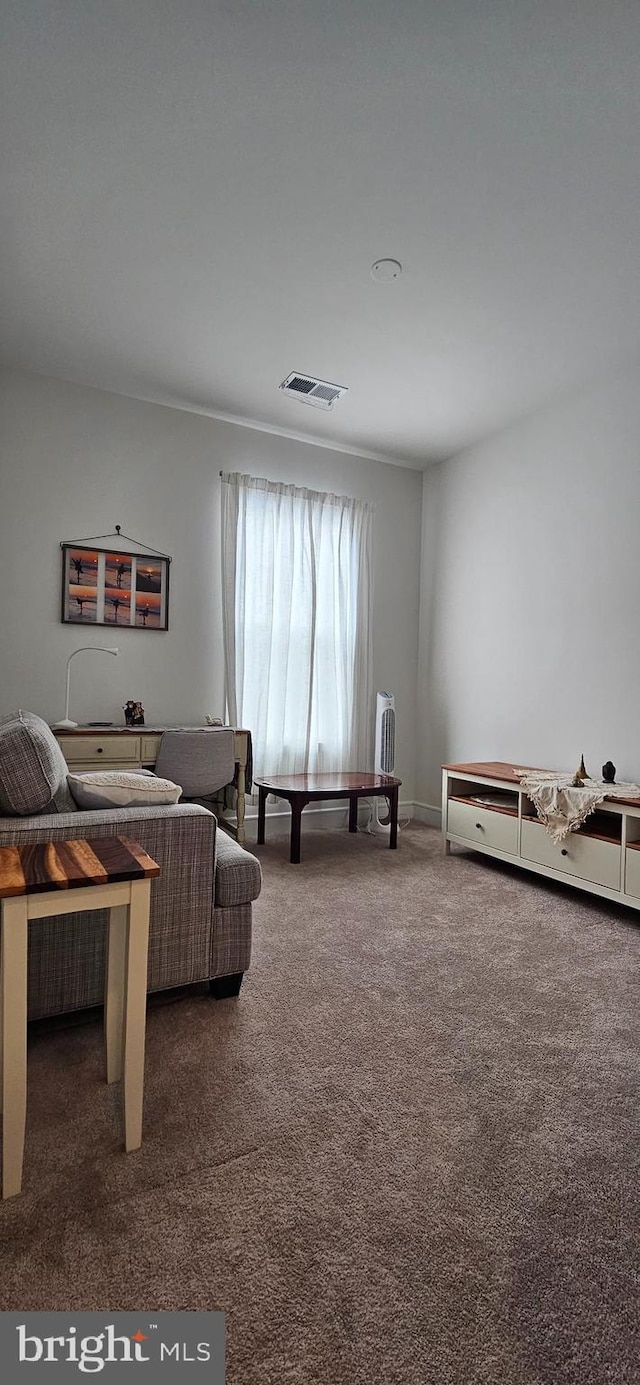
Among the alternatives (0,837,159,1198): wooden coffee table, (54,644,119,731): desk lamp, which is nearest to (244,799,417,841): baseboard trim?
(54,644,119,731): desk lamp

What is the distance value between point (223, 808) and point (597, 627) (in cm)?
255

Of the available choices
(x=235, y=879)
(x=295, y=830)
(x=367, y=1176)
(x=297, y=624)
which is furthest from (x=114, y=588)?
(x=367, y=1176)

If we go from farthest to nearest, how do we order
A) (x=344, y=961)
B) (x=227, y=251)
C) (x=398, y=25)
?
(x=227, y=251) → (x=344, y=961) → (x=398, y=25)

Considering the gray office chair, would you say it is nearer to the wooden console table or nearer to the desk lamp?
the wooden console table

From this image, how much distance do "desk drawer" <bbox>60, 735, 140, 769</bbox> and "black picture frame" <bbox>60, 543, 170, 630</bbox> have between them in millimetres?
857

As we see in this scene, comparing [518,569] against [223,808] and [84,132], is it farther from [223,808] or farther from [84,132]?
[84,132]

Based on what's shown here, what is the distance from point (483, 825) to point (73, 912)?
2773 millimetres

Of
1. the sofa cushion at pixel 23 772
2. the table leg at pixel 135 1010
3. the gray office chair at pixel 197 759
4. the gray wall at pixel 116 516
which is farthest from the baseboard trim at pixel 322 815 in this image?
the table leg at pixel 135 1010

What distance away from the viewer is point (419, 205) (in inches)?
93.7

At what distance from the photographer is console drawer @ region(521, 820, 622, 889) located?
9.59 ft

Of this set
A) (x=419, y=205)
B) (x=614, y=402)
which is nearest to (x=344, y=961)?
(x=419, y=205)

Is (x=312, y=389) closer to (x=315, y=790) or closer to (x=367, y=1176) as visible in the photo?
(x=315, y=790)

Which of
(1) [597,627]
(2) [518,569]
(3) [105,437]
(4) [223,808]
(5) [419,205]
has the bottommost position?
(4) [223,808]

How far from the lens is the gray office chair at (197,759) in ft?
11.2
